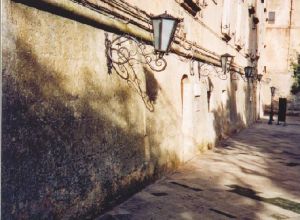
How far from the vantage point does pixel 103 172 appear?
5570 millimetres

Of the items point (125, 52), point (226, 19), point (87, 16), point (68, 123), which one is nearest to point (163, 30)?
point (125, 52)

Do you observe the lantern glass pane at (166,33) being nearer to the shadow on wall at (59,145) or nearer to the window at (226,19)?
the shadow on wall at (59,145)

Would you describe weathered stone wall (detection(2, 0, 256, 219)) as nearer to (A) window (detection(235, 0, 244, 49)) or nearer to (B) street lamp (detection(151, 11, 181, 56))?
(B) street lamp (detection(151, 11, 181, 56))

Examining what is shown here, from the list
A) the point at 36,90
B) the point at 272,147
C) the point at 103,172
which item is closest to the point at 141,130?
the point at 103,172

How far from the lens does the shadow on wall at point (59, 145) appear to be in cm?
388

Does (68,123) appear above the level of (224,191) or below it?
above

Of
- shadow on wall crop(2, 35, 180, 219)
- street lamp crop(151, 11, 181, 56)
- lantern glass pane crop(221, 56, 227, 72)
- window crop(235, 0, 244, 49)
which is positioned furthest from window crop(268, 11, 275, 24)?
street lamp crop(151, 11, 181, 56)

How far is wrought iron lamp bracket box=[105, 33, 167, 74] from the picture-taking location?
5654 mm

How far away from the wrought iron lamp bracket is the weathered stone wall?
0.14m

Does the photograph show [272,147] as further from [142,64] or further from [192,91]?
[142,64]

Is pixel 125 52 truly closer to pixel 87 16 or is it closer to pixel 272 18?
pixel 87 16

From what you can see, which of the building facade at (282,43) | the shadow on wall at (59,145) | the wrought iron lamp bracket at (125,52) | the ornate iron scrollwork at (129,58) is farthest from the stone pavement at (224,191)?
the building facade at (282,43)

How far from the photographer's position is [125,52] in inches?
241

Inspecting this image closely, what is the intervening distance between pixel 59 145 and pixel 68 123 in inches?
11.8
